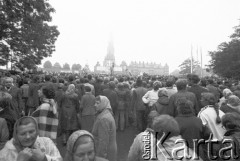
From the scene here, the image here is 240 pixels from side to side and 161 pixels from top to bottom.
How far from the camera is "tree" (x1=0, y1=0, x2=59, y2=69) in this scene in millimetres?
18953

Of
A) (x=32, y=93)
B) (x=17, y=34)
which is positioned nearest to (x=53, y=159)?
(x=32, y=93)

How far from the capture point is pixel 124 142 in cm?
797

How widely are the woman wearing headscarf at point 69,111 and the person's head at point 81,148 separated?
4.54 m

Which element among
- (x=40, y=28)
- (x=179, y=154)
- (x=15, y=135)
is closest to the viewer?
(x=179, y=154)

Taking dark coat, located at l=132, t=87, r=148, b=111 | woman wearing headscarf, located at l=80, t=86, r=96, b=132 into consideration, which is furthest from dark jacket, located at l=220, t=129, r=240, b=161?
dark coat, located at l=132, t=87, r=148, b=111

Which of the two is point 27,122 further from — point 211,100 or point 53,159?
point 211,100

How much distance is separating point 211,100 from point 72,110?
12.3ft

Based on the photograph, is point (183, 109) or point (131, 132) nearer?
point (183, 109)

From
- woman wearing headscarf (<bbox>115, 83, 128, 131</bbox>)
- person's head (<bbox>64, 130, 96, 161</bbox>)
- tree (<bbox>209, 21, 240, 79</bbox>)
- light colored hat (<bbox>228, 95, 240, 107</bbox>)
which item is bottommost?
woman wearing headscarf (<bbox>115, 83, 128, 131</bbox>)

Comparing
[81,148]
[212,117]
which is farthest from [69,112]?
[81,148]

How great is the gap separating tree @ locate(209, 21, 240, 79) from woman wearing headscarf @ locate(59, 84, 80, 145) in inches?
983

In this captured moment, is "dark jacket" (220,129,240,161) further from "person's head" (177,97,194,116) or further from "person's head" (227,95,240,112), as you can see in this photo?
"person's head" (227,95,240,112)

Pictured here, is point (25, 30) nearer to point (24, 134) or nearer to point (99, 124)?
point (99, 124)

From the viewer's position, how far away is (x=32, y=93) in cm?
898
